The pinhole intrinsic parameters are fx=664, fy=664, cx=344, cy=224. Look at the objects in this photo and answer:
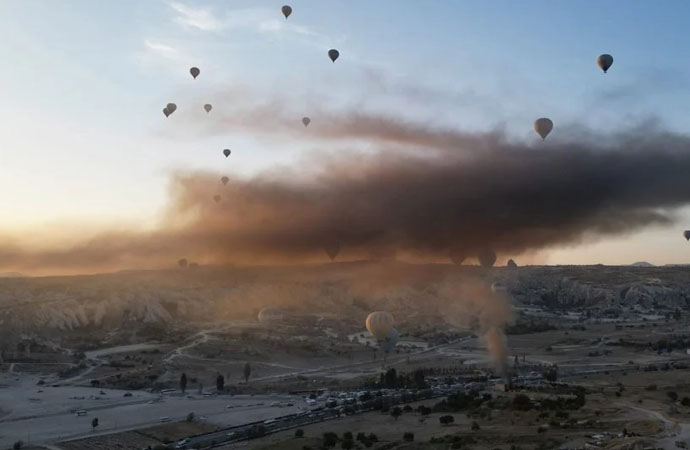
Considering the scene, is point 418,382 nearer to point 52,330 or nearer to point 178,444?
point 178,444

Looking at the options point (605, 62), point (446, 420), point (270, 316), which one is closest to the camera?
point (446, 420)

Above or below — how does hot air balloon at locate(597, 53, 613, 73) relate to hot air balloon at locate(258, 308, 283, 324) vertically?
above

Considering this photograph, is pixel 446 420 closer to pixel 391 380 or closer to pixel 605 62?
pixel 391 380

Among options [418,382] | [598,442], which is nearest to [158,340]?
Result: [418,382]

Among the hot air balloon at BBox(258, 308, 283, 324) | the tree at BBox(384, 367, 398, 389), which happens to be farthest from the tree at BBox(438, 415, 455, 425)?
the hot air balloon at BBox(258, 308, 283, 324)

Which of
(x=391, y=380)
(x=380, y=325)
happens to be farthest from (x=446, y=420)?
(x=380, y=325)

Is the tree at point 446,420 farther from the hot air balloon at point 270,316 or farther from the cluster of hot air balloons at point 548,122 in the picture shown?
the hot air balloon at point 270,316

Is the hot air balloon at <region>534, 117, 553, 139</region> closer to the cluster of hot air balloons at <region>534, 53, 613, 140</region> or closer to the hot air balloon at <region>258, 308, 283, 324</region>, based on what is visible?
the cluster of hot air balloons at <region>534, 53, 613, 140</region>

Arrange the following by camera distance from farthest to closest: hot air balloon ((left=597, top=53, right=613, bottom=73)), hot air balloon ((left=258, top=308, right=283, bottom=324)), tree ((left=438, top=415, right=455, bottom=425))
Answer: hot air balloon ((left=258, top=308, right=283, bottom=324)) → hot air balloon ((left=597, top=53, right=613, bottom=73)) → tree ((left=438, top=415, right=455, bottom=425))

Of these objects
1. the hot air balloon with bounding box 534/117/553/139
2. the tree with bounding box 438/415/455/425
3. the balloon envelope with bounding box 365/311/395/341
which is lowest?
the tree with bounding box 438/415/455/425

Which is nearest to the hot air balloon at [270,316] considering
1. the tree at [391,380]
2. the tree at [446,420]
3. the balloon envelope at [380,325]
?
the balloon envelope at [380,325]

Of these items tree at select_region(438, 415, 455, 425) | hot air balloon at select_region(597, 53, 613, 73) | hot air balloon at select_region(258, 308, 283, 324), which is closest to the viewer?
tree at select_region(438, 415, 455, 425)
